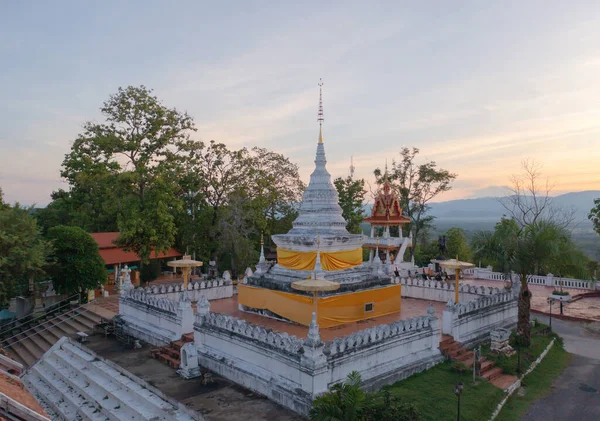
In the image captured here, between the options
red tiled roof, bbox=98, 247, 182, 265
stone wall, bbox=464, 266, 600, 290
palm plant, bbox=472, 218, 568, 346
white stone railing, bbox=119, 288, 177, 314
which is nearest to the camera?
palm plant, bbox=472, 218, 568, 346

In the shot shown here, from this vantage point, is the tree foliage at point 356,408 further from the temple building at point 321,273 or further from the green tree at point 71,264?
the green tree at point 71,264

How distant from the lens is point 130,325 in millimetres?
22469

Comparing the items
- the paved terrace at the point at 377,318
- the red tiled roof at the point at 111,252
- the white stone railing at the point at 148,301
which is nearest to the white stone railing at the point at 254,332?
the paved terrace at the point at 377,318

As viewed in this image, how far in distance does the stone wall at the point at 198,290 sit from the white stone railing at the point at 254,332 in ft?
25.7

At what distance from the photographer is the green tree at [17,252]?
76.5ft

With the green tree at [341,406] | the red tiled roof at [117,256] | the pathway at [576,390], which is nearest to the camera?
the green tree at [341,406]

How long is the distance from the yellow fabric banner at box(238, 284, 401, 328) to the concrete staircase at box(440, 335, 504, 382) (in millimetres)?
3557

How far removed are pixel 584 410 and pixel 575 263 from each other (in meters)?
7.20

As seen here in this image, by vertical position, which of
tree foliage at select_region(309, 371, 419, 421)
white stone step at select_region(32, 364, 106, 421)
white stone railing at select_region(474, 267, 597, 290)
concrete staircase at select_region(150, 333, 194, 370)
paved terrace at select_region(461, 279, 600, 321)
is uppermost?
white stone railing at select_region(474, 267, 597, 290)

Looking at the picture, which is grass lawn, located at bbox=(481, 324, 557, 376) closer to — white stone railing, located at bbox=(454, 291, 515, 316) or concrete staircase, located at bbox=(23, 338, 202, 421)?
white stone railing, located at bbox=(454, 291, 515, 316)

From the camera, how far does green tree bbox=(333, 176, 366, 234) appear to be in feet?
153

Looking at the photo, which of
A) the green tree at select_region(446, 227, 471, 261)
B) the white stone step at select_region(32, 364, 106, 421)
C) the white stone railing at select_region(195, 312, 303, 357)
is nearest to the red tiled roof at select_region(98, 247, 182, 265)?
the white stone step at select_region(32, 364, 106, 421)

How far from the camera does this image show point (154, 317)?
21.1 metres

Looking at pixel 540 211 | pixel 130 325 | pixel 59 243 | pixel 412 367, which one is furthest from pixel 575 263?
pixel 59 243
